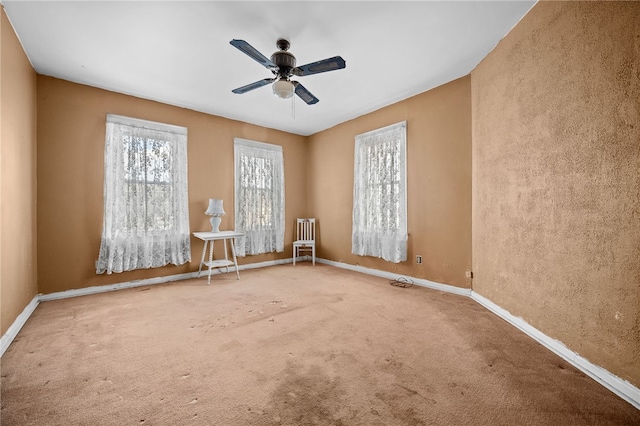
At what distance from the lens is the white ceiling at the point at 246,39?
221cm

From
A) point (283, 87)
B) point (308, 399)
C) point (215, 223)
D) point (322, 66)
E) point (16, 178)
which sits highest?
point (322, 66)

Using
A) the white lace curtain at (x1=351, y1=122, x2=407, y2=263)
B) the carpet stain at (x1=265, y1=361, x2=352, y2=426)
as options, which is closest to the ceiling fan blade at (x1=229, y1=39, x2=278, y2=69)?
the white lace curtain at (x1=351, y1=122, x2=407, y2=263)

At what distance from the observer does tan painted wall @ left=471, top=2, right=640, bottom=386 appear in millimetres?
1558

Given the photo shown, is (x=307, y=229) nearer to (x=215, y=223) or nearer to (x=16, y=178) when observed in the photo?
(x=215, y=223)

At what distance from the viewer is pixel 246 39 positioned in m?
2.60

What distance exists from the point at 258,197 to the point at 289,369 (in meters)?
3.70

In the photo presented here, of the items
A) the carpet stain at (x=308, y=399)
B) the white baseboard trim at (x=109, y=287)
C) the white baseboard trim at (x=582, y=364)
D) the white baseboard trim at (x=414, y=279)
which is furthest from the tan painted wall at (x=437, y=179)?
the white baseboard trim at (x=109, y=287)

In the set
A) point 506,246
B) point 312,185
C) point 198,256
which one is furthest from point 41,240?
point 506,246

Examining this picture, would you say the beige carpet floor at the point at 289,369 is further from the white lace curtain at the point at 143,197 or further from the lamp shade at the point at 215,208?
the lamp shade at the point at 215,208

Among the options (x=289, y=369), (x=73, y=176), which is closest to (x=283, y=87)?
(x=289, y=369)

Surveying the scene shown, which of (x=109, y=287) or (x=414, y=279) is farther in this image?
(x=414, y=279)

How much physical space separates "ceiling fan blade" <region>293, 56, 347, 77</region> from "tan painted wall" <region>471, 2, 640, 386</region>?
1.65 m

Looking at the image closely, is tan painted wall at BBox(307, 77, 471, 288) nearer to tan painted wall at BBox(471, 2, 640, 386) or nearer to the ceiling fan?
tan painted wall at BBox(471, 2, 640, 386)

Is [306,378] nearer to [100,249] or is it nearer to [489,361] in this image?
[489,361]
